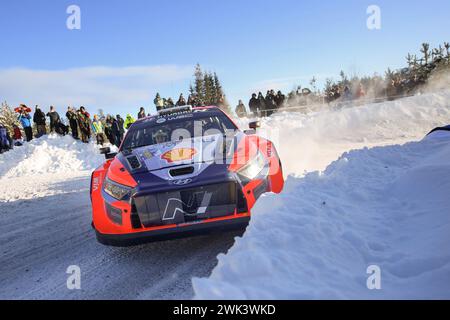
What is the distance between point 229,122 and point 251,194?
1.94 m

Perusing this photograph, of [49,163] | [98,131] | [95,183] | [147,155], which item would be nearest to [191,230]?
[147,155]

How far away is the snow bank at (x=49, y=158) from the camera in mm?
13055

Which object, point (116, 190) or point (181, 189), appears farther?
point (116, 190)

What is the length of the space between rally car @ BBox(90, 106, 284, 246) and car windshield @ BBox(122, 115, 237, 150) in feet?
1.81

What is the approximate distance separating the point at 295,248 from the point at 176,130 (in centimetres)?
280

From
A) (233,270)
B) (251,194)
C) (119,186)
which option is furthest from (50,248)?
(233,270)

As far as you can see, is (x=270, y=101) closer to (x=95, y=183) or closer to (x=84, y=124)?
(x=84, y=124)

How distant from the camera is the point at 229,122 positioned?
5.10m

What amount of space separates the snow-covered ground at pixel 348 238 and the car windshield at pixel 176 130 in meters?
1.36

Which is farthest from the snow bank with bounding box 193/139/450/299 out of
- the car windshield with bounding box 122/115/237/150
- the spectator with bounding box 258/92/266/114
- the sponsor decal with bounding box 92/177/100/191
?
the spectator with bounding box 258/92/266/114

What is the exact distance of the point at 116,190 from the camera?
347 centimetres

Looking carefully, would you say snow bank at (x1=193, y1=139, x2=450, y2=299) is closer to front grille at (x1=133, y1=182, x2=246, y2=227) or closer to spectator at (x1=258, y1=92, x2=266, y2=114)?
front grille at (x1=133, y1=182, x2=246, y2=227)
